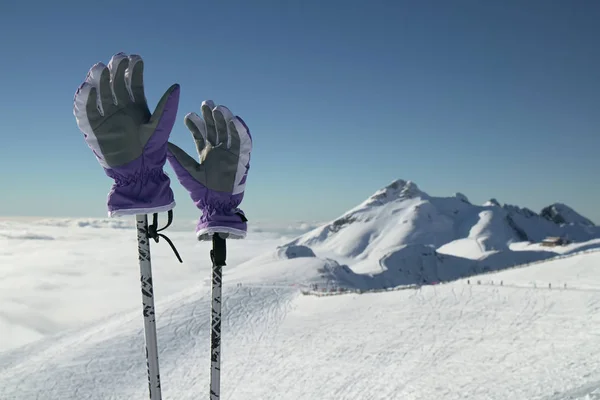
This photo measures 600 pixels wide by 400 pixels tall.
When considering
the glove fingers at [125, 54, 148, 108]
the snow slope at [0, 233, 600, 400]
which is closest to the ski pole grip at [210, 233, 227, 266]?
the glove fingers at [125, 54, 148, 108]

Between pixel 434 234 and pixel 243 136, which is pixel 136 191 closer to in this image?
pixel 243 136

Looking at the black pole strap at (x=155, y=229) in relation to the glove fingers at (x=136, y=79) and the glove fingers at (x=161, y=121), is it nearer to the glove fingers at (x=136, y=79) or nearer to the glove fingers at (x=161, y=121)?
the glove fingers at (x=161, y=121)

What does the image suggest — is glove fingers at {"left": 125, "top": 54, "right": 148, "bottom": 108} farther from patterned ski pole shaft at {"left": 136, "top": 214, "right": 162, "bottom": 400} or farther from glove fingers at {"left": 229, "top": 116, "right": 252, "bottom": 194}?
patterned ski pole shaft at {"left": 136, "top": 214, "right": 162, "bottom": 400}

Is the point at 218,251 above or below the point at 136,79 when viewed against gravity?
below

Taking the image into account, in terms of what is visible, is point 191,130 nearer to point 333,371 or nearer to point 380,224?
point 333,371

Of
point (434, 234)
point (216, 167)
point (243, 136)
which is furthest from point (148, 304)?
point (434, 234)
